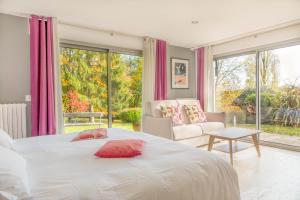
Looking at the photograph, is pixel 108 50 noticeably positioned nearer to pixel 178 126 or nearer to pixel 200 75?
pixel 178 126

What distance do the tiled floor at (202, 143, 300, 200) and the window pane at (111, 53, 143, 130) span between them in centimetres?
207

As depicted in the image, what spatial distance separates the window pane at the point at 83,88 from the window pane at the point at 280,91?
131 inches

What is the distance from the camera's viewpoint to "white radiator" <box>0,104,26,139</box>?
2.95 meters

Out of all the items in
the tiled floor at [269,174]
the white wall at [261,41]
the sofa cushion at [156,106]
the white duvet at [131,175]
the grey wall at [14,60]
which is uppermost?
the white wall at [261,41]

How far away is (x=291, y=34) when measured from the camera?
3725 mm

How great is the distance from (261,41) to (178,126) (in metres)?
2.44

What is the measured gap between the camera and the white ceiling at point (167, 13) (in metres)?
2.83

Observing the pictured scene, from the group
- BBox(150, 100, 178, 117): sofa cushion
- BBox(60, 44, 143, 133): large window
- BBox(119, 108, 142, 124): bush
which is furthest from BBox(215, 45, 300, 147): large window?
BBox(60, 44, 143, 133): large window

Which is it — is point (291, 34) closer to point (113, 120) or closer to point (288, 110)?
point (288, 110)

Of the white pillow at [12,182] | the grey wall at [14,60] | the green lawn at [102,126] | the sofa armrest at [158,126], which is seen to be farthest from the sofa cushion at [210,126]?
the white pillow at [12,182]

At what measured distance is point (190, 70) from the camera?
5.44 meters

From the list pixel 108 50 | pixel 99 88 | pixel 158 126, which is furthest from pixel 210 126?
pixel 108 50

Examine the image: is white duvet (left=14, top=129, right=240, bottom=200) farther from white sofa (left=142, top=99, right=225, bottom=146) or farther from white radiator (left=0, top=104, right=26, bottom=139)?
white sofa (left=142, top=99, right=225, bottom=146)

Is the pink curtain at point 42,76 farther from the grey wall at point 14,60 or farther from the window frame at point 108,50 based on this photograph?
the window frame at point 108,50
